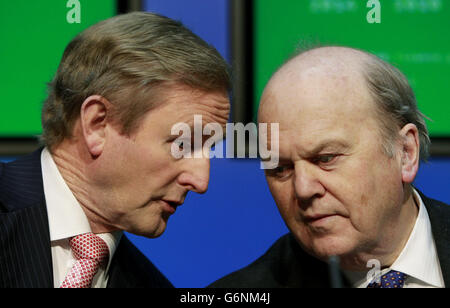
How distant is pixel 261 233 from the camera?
2328 millimetres

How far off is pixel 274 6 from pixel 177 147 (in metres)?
0.87

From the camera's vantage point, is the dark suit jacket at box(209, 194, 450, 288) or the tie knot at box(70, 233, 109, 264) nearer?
the tie knot at box(70, 233, 109, 264)

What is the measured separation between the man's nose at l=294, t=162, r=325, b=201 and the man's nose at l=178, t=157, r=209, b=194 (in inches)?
9.4

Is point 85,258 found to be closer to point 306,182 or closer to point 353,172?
point 306,182

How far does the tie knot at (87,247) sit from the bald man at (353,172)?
45cm

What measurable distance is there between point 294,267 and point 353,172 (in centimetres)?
34

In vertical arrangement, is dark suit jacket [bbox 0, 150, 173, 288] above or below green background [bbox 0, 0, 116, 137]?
below

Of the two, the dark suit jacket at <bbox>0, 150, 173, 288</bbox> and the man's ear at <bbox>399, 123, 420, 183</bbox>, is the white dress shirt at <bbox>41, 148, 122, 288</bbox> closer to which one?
the dark suit jacket at <bbox>0, 150, 173, 288</bbox>

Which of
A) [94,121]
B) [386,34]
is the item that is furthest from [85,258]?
[386,34]

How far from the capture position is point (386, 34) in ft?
7.52

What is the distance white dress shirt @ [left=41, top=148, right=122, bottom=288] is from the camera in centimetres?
158

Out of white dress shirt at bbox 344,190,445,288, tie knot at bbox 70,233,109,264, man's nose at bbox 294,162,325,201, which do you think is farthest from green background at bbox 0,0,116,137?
white dress shirt at bbox 344,190,445,288

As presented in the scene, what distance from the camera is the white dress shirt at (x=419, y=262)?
1627 millimetres
